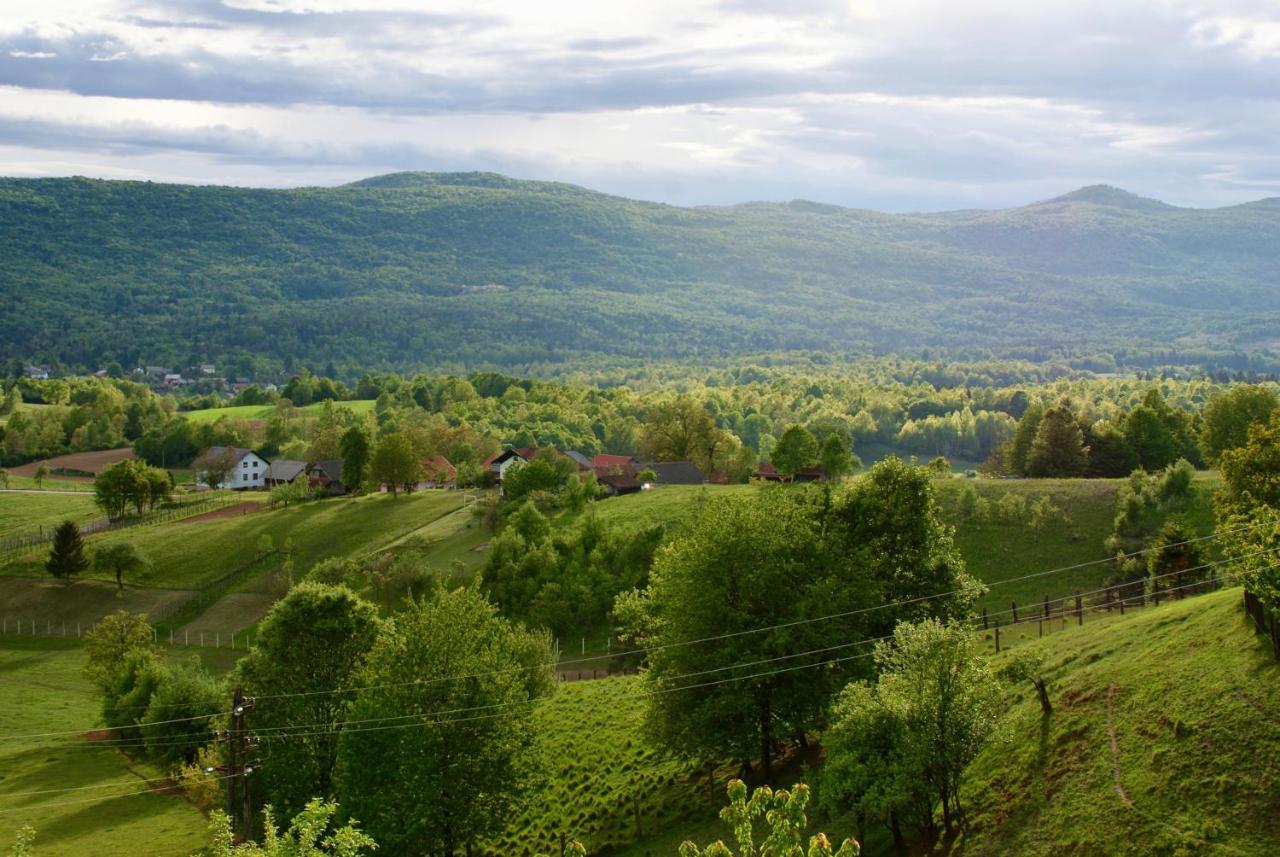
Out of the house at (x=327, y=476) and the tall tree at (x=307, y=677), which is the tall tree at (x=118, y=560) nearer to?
the house at (x=327, y=476)

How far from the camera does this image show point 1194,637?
32062 mm

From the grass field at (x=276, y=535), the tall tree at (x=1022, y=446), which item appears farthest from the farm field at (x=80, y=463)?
the tall tree at (x=1022, y=446)

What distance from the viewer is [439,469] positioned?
120m

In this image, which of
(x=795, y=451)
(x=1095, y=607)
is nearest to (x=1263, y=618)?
(x=1095, y=607)

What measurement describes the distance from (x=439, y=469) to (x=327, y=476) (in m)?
11.1

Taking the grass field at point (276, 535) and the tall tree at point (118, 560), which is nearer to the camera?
the tall tree at point (118, 560)

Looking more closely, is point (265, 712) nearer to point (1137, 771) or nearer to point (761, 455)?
point (1137, 771)

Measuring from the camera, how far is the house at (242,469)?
135000 millimetres

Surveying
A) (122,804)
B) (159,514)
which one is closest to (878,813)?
(122,804)

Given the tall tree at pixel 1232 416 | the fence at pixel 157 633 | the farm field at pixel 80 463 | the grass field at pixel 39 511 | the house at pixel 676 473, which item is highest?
the tall tree at pixel 1232 416

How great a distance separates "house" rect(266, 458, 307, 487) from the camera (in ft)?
417

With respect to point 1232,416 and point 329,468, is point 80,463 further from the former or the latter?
point 1232,416

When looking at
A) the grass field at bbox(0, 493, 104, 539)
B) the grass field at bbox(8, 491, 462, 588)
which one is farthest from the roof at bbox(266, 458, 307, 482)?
the grass field at bbox(8, 491, 462, 588)

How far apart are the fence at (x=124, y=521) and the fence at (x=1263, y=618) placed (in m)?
90.1
